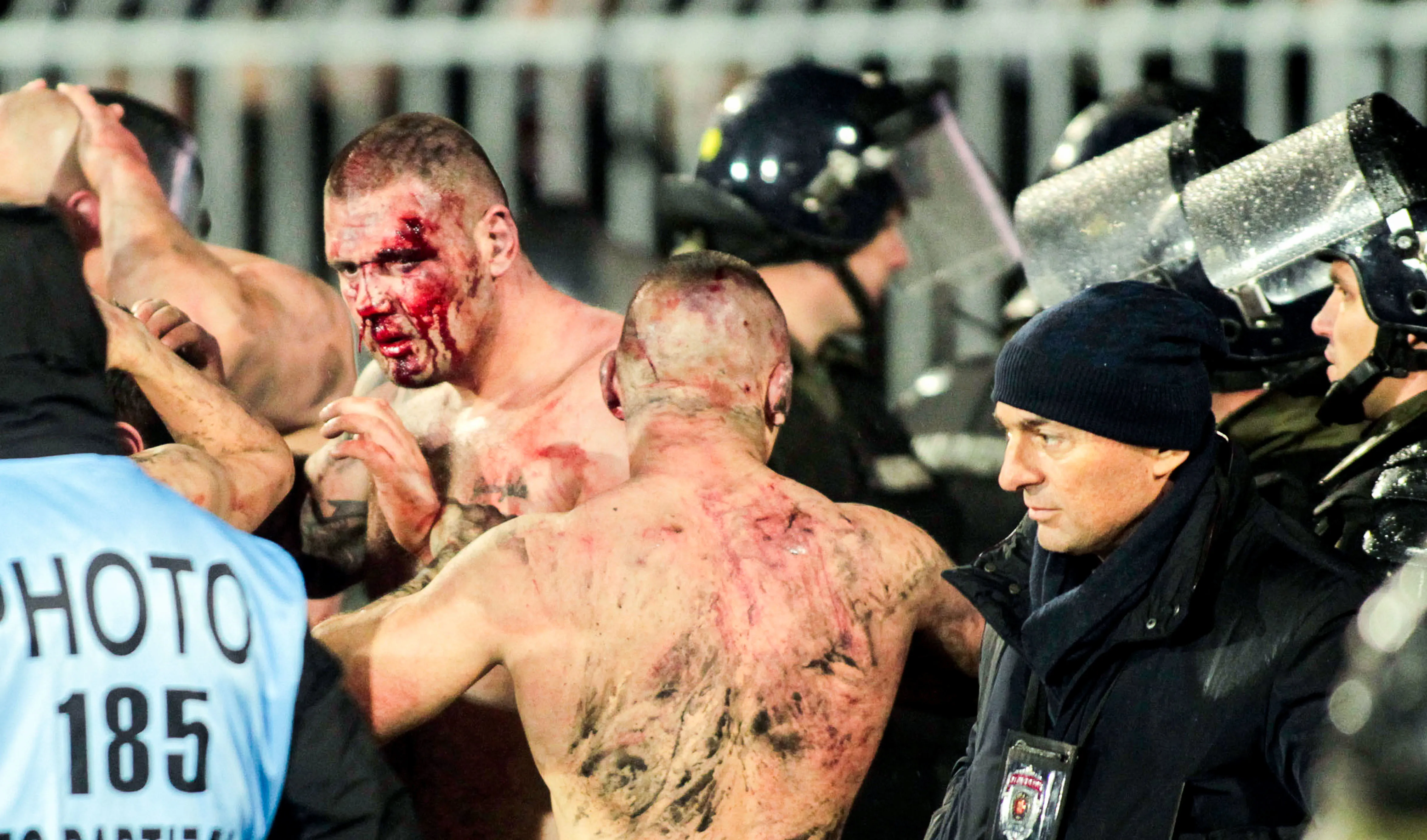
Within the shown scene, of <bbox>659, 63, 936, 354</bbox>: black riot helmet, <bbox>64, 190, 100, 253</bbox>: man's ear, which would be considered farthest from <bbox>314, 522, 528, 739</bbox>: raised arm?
<bbox>659, 63, 936, 354</bbox>: black riot helmet

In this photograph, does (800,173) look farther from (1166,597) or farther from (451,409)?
(1166,597)

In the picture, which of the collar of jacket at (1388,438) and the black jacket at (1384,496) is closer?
the black jacket at (1384,496)

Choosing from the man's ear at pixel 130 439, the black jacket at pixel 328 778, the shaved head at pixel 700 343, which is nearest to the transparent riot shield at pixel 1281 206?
the shaved head at pixel 700 343

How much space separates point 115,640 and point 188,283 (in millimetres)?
2352

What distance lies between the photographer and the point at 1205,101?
596 cm

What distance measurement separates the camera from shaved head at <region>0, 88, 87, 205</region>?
14.6 ft

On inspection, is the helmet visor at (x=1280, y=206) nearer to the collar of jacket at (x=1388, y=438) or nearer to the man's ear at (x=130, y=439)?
the collar of jacket at (x=1388, y=438)

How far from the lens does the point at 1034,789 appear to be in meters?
2.63

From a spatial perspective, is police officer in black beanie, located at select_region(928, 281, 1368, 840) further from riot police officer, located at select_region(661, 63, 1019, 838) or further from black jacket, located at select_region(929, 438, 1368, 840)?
riot police officer, located at select_region(661, 63, 1019, 838)

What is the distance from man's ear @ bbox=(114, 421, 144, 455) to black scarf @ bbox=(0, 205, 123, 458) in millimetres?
903

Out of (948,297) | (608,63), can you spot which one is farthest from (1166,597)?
(608,63)

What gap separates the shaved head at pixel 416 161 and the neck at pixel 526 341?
23cm

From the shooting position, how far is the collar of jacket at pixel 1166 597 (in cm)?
259

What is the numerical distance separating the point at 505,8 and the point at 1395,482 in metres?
4.34
